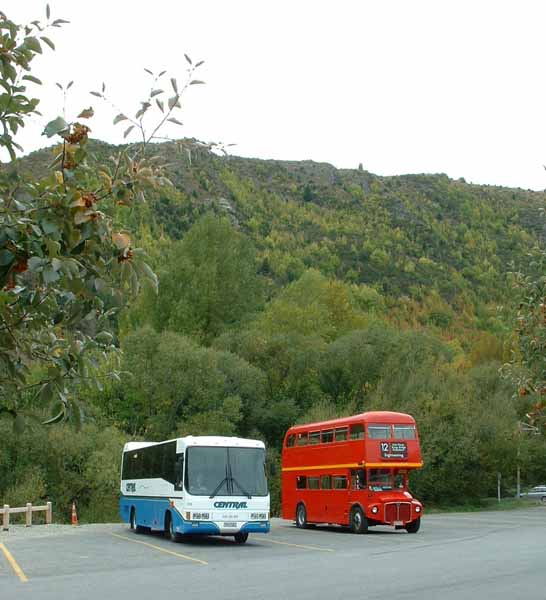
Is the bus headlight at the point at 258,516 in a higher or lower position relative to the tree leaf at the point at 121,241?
lower

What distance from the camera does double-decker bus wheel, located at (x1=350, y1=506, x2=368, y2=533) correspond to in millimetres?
30672

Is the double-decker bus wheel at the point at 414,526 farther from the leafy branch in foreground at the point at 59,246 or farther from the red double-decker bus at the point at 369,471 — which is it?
the leafy branch in foreground at the point at 59,246

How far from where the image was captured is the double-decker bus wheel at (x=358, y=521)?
30672 millimetres

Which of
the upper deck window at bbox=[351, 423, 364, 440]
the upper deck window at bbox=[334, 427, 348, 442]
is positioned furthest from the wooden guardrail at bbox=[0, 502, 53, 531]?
the upper deck window at bbox=[351, 423, 364, 440]

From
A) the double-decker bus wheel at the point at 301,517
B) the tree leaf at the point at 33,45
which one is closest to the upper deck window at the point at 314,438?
the double-decker bus wheel at the point at 301,517

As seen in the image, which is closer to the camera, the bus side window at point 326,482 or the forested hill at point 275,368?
the bus side window at point 326,482

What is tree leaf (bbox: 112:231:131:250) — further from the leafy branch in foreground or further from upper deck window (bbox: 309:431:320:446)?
upper deck window (bbox: 309:431:320:446)

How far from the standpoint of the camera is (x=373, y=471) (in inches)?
1214

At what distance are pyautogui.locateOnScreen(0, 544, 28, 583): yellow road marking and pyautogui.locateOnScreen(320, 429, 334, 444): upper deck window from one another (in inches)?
474

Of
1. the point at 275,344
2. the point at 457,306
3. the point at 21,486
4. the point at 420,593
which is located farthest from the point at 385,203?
the point at 420,593

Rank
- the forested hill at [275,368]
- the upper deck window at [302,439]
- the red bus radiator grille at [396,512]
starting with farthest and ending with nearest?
the forested hill at [275,368], the upper deck window at [302,439], the red bus radiator grille at [396,512]

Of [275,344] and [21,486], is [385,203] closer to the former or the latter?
[275,344]

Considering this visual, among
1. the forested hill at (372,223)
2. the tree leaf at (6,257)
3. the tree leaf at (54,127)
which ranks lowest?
Answer: the tree leaf at (6,257)

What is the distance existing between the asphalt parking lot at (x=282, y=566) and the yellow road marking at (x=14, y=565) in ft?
0.09
